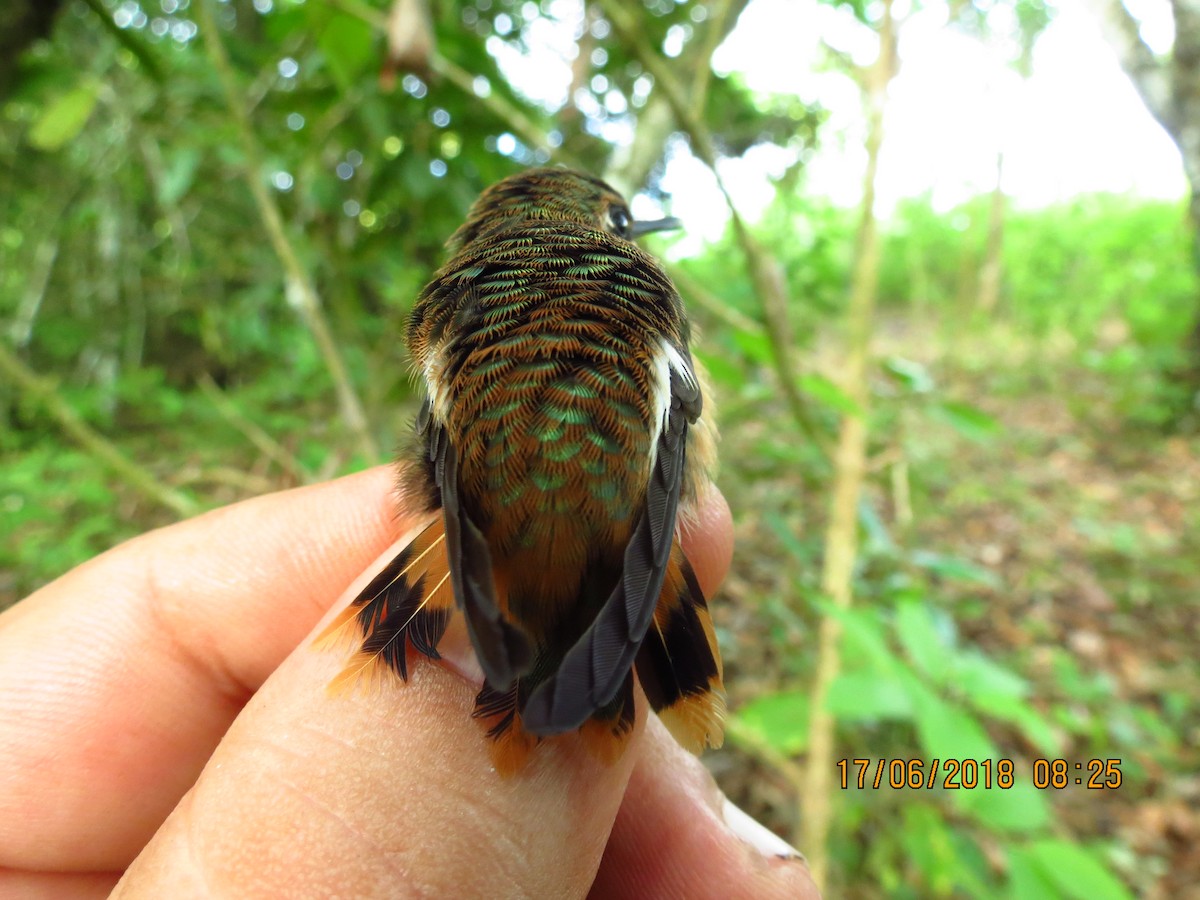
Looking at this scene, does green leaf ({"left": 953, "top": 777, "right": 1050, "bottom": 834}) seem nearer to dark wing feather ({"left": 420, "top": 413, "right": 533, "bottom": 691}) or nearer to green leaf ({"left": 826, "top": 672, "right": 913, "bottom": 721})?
green leaf ({"left": 826, "top": 672, "right": 913, "bottom": 721})

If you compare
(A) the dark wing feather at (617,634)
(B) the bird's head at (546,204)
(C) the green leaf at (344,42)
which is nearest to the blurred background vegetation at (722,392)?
(C) the green leaf at (344,42)

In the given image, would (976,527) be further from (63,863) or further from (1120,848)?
(63,863)

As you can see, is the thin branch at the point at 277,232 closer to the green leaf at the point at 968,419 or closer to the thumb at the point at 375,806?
the thumb at the point at 375,806

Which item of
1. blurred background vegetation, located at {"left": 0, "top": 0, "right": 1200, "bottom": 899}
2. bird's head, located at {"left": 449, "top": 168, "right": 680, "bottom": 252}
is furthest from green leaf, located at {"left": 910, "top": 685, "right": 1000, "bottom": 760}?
bird's head, located at {"left": 449, "top": 168, "right": 680, "bottom": 252}

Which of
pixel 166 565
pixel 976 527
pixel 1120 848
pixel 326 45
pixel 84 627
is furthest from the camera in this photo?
pixel 976 527

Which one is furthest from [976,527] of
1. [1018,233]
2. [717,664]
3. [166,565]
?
[1018,233]

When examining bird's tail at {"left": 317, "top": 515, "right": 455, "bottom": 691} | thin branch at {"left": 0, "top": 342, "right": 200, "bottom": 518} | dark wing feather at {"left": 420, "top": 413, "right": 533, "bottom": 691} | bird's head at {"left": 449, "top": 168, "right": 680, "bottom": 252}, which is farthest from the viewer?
thin branch at {"left": 0, "top": 342, "right": 200, "bottom": 518}
